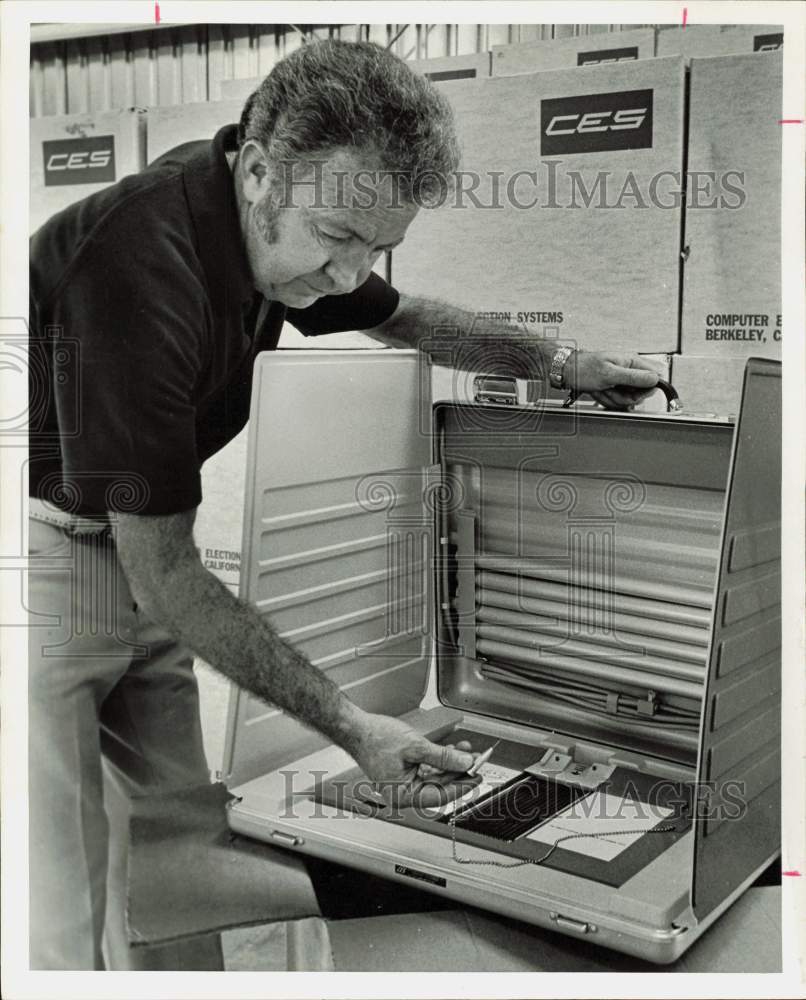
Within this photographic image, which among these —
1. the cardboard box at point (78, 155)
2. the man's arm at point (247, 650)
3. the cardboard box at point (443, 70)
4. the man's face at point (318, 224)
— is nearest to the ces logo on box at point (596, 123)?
the cardboard box at point (443, 70)

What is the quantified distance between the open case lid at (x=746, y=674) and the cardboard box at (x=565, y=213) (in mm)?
236

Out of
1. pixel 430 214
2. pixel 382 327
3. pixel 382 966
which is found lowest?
pixel 382 966

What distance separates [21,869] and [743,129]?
1.63 meters

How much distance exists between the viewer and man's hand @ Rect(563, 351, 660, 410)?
1579 millimetres

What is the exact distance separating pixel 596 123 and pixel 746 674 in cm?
85

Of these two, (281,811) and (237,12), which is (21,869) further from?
(237,12)

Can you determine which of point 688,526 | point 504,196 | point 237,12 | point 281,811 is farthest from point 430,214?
point 281,811

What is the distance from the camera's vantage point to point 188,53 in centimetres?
164

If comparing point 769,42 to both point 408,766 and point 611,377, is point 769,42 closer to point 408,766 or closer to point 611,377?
point 611,377

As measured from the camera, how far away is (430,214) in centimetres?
158

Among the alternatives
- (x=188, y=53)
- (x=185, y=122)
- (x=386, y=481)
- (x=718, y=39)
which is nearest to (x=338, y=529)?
(x=386, y=481)

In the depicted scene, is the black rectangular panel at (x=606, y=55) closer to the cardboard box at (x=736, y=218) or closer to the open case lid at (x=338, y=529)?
the cardboard box at (x=736, y=218)

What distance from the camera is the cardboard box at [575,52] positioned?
157cm

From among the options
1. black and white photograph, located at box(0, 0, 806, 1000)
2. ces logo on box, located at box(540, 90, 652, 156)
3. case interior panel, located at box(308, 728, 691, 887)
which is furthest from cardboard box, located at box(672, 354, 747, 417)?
case interior panel, located at box(308, 728, 691, 887)
